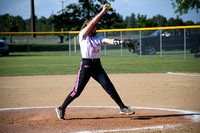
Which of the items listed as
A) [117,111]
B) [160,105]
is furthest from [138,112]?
[160,105]

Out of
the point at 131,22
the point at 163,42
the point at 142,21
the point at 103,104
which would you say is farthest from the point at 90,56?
the point at 131,22

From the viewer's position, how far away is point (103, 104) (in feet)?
23.6

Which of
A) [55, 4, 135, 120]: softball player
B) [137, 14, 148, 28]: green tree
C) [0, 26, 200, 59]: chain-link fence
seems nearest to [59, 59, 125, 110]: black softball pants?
[55, 4, 135, 120]: softball player

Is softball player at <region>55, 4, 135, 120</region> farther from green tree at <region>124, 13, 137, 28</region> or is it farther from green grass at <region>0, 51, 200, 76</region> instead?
green tree at <region>124, 13, 137, 28</region>

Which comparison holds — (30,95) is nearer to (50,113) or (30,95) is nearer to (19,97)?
(19,97)

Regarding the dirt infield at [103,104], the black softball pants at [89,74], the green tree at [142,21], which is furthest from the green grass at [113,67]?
the green tree at [142,21]

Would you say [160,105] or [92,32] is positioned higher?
[92,32]

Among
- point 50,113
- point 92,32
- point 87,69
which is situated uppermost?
point 92,32

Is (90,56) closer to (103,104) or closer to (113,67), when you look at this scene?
(103,104)

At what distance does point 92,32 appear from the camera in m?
5.28

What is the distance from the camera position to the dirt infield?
5.09 metres

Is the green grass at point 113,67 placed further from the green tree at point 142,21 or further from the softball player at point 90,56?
the green tree at point 142,21

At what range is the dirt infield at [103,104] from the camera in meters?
5.09

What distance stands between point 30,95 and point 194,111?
480 centimetres
